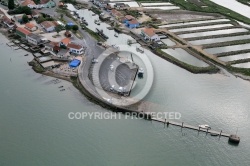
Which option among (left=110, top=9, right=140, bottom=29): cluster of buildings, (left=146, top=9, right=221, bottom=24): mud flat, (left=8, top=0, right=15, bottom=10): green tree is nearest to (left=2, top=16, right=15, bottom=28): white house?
(left=8, top=0, right=15, bottom=10): green tree

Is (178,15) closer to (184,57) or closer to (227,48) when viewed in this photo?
(227,48)

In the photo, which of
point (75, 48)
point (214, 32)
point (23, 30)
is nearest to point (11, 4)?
point (23, 30)

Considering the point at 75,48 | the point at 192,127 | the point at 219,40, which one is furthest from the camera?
the point at 219,40

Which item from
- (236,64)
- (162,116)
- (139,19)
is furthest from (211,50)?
(162,116)

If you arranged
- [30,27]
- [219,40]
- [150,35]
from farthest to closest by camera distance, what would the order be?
[219,40]
[30,27]
[150,35]

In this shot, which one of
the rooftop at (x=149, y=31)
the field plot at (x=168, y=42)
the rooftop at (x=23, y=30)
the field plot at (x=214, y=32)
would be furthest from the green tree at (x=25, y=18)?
the field plot at (x=214, y=32)

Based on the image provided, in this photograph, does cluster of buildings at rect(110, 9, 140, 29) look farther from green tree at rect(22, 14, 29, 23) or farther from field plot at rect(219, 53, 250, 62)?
field plot at rect(219, 53, 250, 62)
